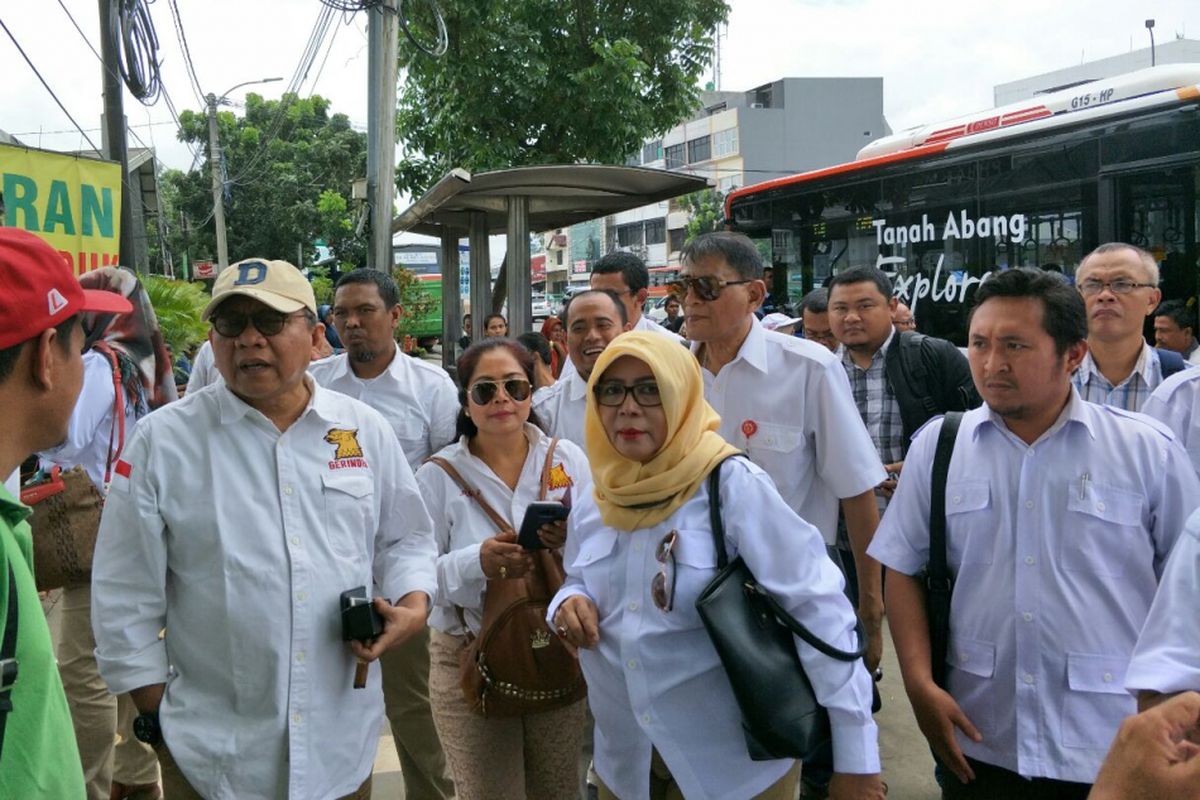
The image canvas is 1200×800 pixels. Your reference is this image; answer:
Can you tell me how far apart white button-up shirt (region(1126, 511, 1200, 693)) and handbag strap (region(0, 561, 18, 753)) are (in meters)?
1.66

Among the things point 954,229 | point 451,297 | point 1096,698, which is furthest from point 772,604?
point 451,297

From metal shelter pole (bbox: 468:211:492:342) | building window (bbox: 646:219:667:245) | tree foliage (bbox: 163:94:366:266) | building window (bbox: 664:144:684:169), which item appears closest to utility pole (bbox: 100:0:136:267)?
metal shelter pole (bbox: 468:211:492:342)

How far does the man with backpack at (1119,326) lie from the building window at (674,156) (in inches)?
1972

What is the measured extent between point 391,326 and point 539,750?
2.10 meters

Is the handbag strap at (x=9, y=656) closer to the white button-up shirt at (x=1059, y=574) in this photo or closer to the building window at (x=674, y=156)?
the white button-up shirt at (x=1059, y=574)

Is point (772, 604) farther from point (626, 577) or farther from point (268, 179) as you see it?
point (268, 179)

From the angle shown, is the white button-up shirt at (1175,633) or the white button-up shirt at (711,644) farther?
the white button-up shirt at (711,644)

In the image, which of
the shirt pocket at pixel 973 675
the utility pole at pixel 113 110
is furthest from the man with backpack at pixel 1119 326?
the utility pole at pixel 113 110

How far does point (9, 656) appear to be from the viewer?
52.4 inches

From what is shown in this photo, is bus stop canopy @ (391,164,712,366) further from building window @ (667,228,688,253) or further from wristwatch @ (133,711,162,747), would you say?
building window @ (667,228,688,253)

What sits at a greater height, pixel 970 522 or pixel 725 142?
pixel 725 142

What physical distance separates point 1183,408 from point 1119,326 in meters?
0.88

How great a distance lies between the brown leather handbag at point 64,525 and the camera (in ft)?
11.5

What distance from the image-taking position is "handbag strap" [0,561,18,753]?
51.8 inches
